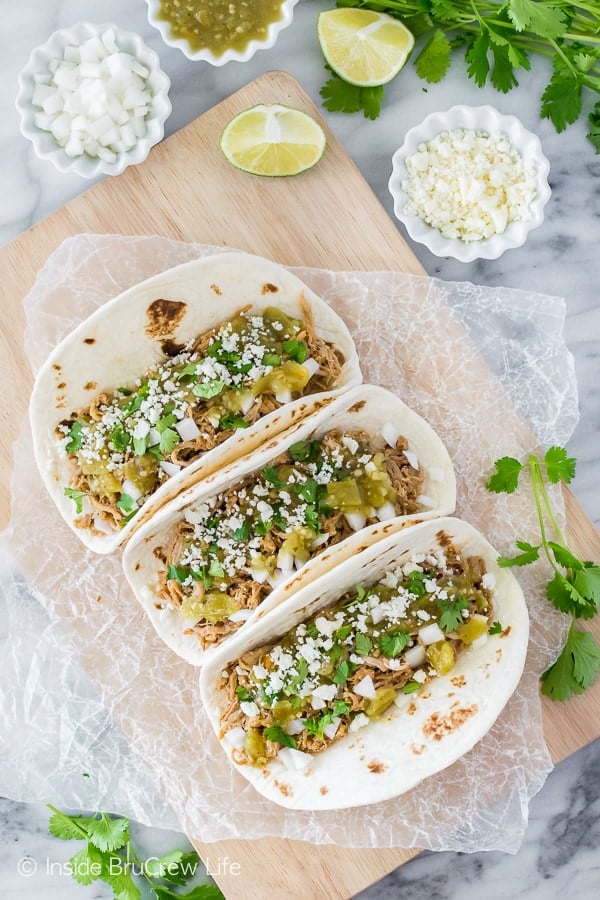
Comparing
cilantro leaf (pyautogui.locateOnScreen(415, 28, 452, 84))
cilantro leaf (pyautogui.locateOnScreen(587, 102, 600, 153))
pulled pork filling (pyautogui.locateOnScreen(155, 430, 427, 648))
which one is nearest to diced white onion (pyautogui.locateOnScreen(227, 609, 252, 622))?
pulled pork filling (pyautogui.locateOnScreen(155, 430, 427, 648))

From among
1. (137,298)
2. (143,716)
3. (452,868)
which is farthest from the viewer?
(452,868)

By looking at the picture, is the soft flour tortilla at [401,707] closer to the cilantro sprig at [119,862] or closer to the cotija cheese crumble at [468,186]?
the cilantro sprig at [119,862]

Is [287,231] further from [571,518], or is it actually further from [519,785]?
[519,785]

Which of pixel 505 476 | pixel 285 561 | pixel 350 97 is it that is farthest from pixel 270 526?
pixel 350 97

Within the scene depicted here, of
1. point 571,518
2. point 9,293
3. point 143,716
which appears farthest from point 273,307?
point 143,716

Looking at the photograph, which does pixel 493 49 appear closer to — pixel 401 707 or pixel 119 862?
pixel 401 707

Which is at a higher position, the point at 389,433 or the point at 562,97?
the point at 562,97

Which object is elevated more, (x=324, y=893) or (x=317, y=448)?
(x=317, y=448)
